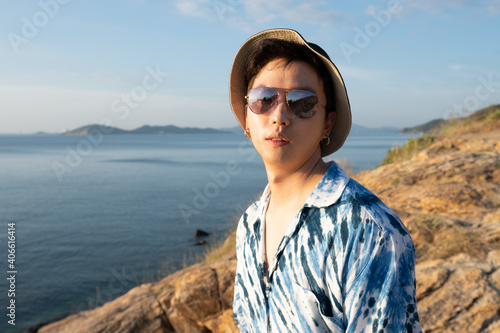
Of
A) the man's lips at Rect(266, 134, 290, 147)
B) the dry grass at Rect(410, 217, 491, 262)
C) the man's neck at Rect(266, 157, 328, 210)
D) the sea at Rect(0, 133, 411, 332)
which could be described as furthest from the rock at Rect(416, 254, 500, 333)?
the sea at Rect(0, 133, 411, 332)

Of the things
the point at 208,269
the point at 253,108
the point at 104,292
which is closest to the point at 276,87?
the point at 253,108

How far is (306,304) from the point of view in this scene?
153cm

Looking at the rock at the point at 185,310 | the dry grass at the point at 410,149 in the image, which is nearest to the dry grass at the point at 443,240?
the rock at the point at 185,310

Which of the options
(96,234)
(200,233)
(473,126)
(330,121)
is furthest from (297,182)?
(96,234)

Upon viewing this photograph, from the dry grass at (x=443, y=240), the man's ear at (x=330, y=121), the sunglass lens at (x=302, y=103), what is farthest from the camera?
the dry grass at (x=443, y=240)

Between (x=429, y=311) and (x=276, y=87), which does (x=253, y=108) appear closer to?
(x=276, y=87)

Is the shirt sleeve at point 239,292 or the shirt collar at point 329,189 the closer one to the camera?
the shirt collar at point 329,189

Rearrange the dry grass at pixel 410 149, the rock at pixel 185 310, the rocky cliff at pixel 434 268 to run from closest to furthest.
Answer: the rocky cliff at pixel 434 268 → the rock at pixel 185 310 → the dry grass at pixel 410 149

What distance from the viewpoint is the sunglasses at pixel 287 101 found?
175 centimetres

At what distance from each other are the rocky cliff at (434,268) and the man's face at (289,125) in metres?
2.95

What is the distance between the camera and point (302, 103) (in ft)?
5.75

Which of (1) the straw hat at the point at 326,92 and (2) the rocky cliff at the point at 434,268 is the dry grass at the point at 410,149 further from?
(1) the straw hat at the point at 326,92

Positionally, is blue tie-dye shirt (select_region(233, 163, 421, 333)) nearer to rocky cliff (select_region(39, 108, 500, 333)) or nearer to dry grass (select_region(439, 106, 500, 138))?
rocky cliff (select_region(39, 108, 500, 333))

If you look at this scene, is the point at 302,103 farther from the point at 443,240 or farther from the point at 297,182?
the point at 443,240
